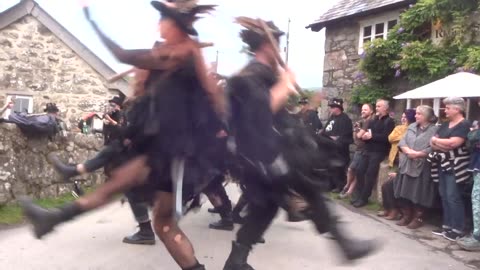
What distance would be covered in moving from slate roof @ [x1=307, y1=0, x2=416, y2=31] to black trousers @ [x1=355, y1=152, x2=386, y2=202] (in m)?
3.48

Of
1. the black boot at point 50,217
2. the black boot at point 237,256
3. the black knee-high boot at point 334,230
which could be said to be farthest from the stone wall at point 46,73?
the black knee-high boot at point 334,230

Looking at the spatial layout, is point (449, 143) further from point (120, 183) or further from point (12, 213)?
point (12, 213)

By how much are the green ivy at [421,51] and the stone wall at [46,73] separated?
22.6ft

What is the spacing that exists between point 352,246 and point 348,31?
9.43 meters

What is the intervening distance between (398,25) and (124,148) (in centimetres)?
817

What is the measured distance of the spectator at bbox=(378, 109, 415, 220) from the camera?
24.9 feet

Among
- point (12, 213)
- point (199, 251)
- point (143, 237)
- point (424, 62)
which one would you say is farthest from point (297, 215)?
point (424, 62)

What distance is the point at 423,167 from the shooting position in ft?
22.7

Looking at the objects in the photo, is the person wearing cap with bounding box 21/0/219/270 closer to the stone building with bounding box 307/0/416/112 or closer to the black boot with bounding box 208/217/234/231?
the black boot with bounding box 208/217/234/231

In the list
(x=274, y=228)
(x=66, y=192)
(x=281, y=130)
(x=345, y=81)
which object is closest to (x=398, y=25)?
(x=345, y=81)

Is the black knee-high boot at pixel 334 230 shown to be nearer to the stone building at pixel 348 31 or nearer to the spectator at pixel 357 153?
the spectator at pixel 357 153

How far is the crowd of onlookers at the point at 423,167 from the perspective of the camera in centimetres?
621

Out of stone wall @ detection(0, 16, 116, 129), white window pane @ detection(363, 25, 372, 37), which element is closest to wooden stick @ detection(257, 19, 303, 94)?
white window pane @ detection(363, 25, 372, 37)

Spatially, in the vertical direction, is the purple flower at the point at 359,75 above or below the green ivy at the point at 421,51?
below
